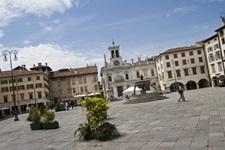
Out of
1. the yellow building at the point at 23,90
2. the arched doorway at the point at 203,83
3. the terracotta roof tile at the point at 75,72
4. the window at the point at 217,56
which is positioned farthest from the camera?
the terracotta roof tile at the point at 75,72

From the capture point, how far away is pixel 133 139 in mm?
7965

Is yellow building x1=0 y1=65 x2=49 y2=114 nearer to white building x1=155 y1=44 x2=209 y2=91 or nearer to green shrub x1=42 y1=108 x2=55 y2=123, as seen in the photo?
white building x1=155 y1=44 x2=209 y2=91

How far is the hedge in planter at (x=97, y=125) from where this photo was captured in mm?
8367

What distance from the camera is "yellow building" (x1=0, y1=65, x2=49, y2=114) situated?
203 feet

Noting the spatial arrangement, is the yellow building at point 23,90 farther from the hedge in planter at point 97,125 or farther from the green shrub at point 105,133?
the green shrub at point 105,133

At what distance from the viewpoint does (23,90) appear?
206 ft

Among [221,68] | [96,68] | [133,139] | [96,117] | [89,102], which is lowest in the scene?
[133,139]

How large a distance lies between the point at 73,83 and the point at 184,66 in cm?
3286

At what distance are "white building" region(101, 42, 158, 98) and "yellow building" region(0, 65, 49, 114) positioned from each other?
18194 millimetres

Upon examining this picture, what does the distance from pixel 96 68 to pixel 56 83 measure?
1316 cm

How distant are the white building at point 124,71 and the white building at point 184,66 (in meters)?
7.72

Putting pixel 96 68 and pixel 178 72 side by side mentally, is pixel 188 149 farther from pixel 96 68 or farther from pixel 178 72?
pixel 96 68

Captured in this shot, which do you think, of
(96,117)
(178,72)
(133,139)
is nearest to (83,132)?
(96,117)

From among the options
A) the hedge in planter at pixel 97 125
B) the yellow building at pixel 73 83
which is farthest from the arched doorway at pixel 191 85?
the hedge in planter at pixel 97 125
